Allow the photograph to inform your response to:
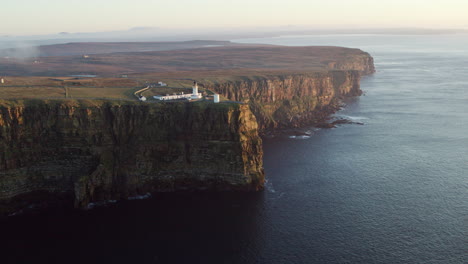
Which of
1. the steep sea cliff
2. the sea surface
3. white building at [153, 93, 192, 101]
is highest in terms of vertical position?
white building at [153, 93, 192, 101]

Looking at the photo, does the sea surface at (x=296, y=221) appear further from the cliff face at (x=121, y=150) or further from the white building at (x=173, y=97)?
the white building at (x=173, y=97)

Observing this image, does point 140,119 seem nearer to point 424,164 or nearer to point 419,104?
point 424,164

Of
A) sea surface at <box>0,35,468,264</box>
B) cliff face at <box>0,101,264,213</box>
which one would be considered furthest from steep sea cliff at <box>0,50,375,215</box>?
sea surface at <box>0,35,468,264</box>

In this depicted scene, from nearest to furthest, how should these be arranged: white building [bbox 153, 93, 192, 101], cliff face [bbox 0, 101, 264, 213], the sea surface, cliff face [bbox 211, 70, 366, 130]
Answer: the sea surface, cliff face [bbox 0, 101, 264, 213], white building [bbox 153, 93, 192, 101], cliff face [bbox 211, 70, 366, 130]

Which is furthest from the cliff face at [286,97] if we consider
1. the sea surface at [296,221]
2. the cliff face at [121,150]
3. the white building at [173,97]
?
the cliff face at [121,150]

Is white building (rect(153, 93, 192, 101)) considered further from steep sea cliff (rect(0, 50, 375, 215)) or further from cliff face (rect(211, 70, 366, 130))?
cliff face (rect(211, 70, 366, 130))

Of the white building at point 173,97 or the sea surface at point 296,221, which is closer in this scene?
the sea surface at point 296,221
